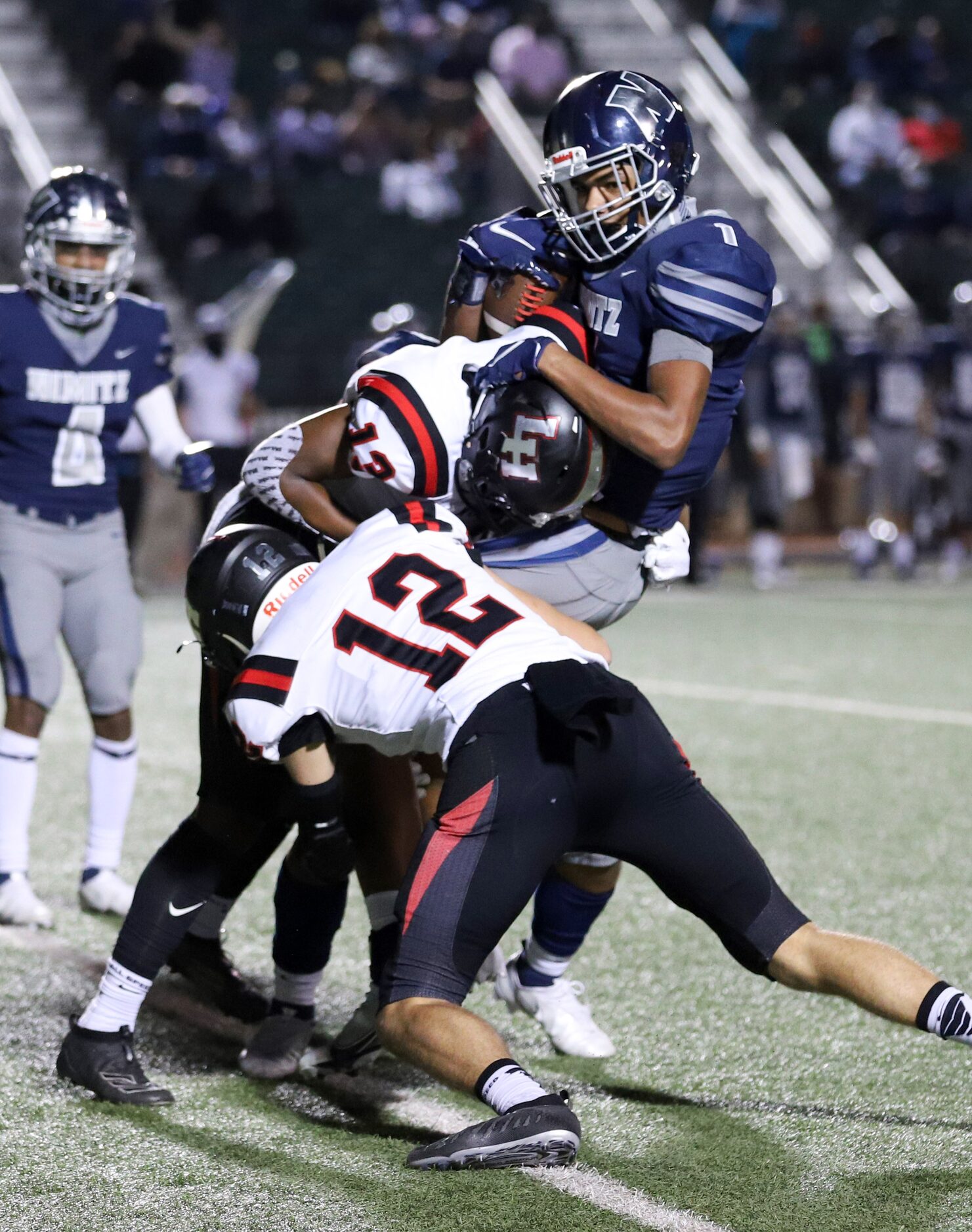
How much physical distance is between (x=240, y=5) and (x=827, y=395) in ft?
21.3

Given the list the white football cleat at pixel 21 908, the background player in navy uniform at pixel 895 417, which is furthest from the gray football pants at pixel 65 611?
the background player in navy uniform at pixel 895 417

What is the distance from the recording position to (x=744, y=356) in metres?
3.15

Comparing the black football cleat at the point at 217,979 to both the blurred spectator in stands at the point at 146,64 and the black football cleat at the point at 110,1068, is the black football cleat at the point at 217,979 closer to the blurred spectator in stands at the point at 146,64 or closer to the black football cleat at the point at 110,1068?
the black football cleat at the point at 110,1068

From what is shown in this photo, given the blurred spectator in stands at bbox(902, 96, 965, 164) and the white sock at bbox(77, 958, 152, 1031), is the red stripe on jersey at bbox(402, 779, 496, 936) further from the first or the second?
the blurred spectator in stands at bbox(902, 96, 965, 164)

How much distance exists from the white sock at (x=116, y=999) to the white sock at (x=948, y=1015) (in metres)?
1.24

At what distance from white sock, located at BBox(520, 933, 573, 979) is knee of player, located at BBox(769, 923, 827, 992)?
2.36ft

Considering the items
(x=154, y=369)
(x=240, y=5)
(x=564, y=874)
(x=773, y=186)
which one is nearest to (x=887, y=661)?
(x=154, y=369)

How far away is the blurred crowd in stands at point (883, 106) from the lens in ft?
51.3

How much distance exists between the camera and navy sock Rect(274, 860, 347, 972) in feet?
10.2

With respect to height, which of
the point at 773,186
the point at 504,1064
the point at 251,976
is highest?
the point at 773,186

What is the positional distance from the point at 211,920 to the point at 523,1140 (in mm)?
1305

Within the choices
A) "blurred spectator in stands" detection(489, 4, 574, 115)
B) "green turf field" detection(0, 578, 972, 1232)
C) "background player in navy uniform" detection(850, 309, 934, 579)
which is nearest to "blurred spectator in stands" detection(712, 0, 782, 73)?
"blurred spectator in stands" detection(489, 4, 574, 115)

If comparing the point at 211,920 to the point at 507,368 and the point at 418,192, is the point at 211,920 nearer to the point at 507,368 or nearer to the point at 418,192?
the point at 507,368

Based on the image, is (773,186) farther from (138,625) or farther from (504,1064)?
(504,1064)
